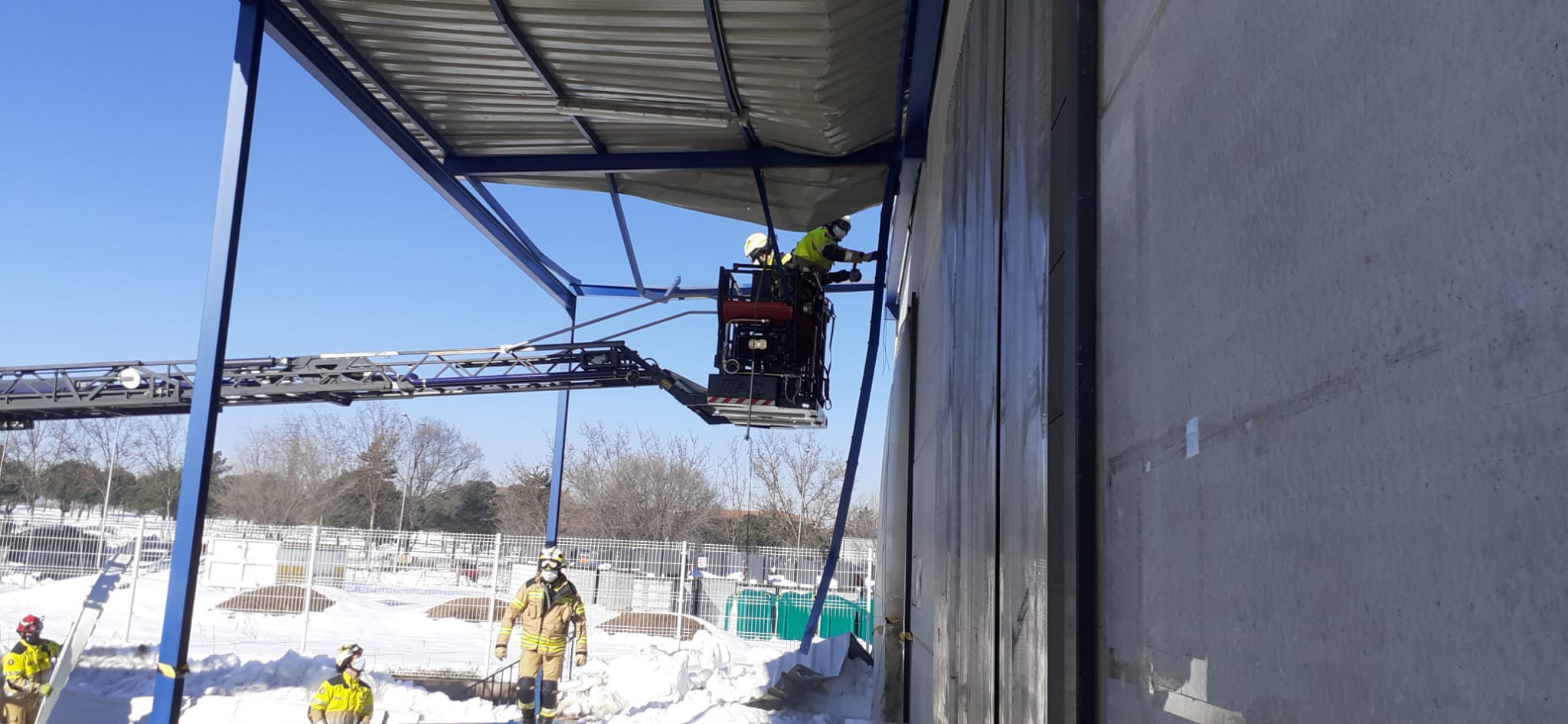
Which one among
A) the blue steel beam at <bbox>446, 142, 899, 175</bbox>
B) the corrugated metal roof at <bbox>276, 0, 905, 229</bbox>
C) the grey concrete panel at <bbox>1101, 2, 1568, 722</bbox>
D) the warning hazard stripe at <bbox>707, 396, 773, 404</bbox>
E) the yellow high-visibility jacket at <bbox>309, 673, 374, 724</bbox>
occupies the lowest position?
the yellow high-visibility jacket at <bbox>309, 673, 374, 724</bbox>

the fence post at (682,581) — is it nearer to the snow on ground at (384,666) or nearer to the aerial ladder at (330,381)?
the snow on ground at (384,666)

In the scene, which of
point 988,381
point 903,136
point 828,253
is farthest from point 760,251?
point 988,381

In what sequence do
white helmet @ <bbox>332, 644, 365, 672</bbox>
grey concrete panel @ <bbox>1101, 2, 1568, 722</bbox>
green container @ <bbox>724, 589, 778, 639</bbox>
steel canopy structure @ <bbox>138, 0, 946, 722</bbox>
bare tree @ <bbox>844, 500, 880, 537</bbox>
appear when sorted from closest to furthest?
grey concrete panel @ <bbox>1101, 2, 1568, 722</bbox> → steel canopy structure @ <bbox>138, 0, 946, 722</bbox> → white helmet @ <bbox>332, 644, 365, 672</bbox> → green container @ <bbox>724, 589, 778, 639</bbox> → bare tree @ <bbox>844, 500, 880, 537</bbox>

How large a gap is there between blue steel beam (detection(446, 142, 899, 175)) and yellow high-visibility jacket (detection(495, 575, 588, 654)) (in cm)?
454

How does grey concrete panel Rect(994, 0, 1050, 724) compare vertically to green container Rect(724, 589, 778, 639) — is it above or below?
above

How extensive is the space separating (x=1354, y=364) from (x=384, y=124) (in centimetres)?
1011

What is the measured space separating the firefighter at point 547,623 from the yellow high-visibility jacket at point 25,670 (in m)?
4.95

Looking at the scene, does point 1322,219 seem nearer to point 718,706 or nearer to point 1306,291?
point 1306,291

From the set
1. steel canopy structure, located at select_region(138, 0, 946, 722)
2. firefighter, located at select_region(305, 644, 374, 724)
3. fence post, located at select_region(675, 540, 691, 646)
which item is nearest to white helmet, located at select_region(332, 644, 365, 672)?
firefighter, located at select_region(305, 644, 374, 724)

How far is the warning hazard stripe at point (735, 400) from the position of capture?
11516 millimetres

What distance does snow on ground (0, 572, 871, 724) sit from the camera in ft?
38.9

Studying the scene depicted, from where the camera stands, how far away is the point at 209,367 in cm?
795

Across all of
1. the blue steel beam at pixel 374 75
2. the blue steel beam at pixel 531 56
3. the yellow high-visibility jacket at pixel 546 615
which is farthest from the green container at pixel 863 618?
the blue steel beam at pixel 374 75

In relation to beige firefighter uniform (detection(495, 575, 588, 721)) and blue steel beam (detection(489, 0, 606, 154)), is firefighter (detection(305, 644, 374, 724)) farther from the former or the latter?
blue steel beam (detection(489, 0, 606, 154))
